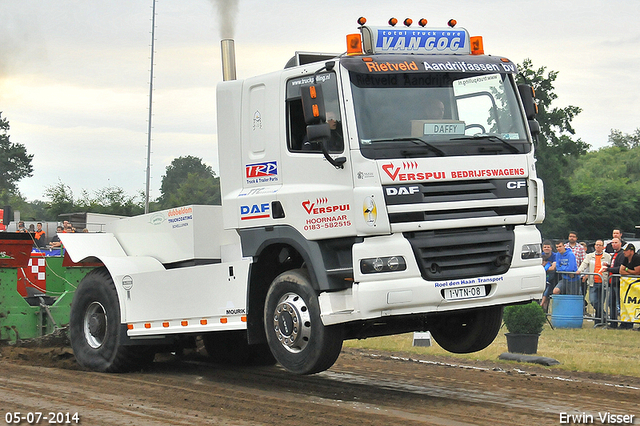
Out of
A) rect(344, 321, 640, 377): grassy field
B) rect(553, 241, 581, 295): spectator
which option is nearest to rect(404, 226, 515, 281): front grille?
rect(344, 321, 640, 377): grassy field

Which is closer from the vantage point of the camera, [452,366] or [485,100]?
[485,100]

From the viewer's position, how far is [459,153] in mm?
7723

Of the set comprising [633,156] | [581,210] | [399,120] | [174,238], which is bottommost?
[174,238]

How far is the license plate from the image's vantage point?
7594 mm

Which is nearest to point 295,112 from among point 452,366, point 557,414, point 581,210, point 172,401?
point 172,401

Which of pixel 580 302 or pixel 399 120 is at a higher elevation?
pixel 399 120

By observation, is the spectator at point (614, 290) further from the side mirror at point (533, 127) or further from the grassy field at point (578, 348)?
the side mirror at point (533, 127)

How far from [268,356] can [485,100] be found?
4697 millimetres

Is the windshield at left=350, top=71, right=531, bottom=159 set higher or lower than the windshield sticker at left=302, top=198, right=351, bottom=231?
higher

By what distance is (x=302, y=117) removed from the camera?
8070 mm

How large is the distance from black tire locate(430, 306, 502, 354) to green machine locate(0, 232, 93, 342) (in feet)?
16.2

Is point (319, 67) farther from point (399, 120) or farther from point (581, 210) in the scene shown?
point (581, 210)

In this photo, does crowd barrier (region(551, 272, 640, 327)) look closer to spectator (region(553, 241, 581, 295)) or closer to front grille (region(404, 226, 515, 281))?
spectator (region(553, 241, 581, 295))

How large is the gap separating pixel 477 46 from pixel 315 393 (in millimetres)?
4054
